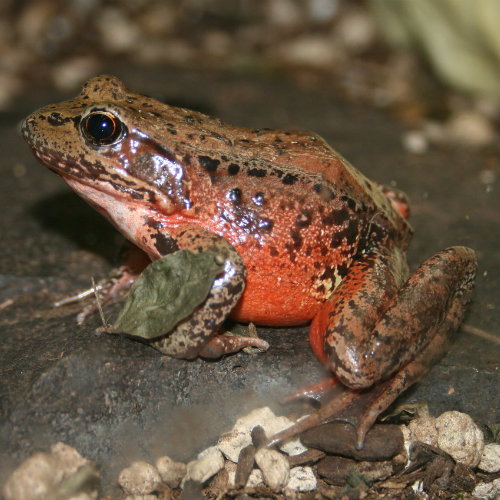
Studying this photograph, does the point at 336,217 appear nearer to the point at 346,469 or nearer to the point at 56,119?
the point at 346,469

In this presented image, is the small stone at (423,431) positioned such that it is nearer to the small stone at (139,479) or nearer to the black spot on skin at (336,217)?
the black spot on skin at (336,217)

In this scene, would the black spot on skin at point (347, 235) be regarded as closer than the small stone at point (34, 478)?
No

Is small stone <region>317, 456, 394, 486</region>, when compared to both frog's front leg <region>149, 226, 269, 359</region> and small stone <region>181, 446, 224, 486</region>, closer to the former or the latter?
small stone <region>181, 446, 224, 486</region>

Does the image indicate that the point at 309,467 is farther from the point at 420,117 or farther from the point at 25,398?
the point at 420,117

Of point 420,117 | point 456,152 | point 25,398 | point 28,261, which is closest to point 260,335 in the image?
point 25,398

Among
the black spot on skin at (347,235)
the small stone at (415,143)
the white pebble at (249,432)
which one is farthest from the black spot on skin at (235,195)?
the small stone at (415,143)

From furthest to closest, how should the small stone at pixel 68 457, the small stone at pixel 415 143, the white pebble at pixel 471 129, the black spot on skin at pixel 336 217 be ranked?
the white pebble at pixel 471 129 → the small stone at pixel 415 143 → the black spot on skin at pixel 336 217 → the small stone at pixel 68 457

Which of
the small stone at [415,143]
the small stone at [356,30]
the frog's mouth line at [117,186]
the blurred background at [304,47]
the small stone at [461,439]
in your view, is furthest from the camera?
the small stone at [356,30]
